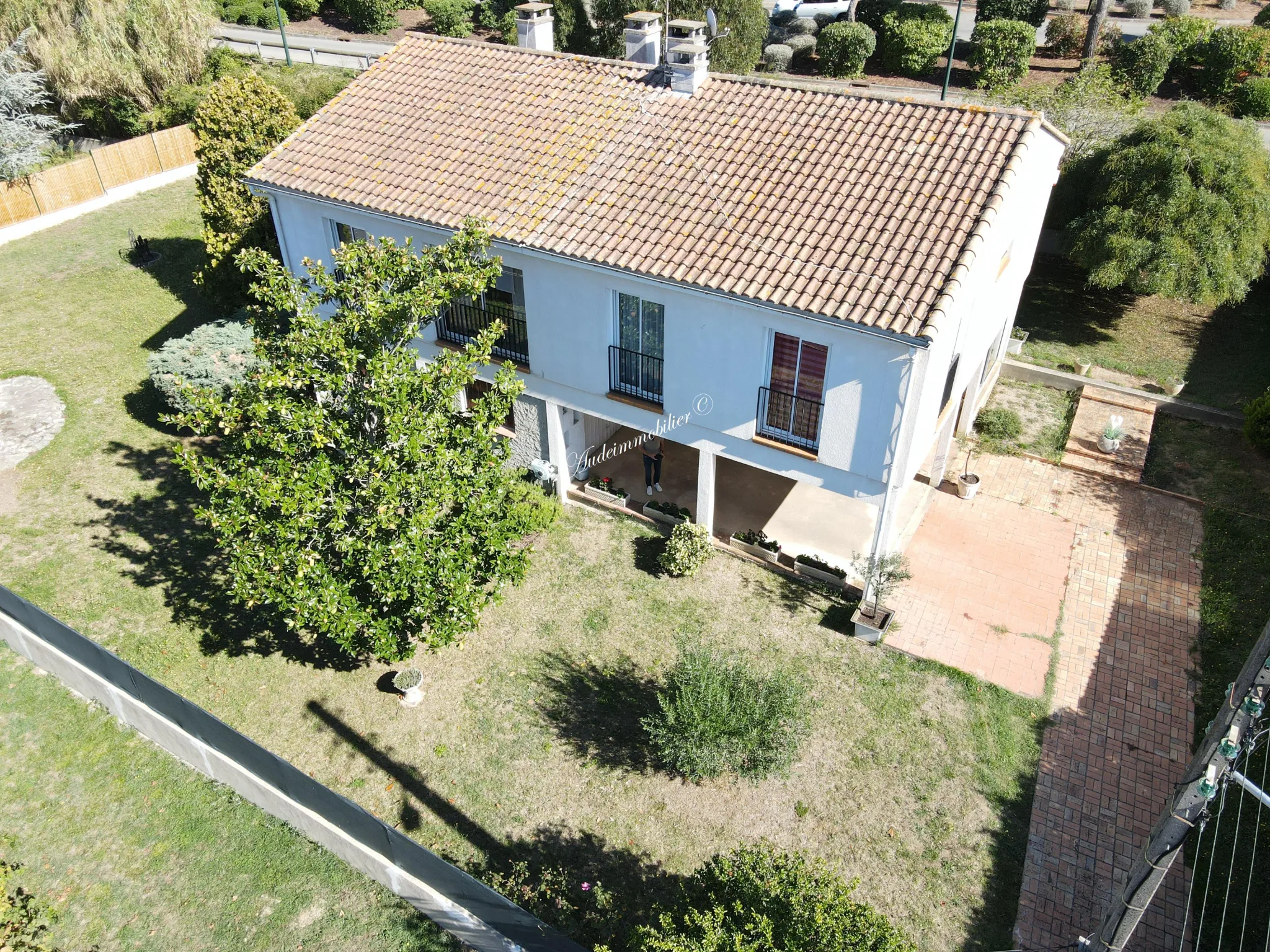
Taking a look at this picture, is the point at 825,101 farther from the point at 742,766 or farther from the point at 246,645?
A: the point at 246,645

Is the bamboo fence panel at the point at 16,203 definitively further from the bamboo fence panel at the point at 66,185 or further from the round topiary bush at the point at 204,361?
the round topiary bush at the point at 204,361

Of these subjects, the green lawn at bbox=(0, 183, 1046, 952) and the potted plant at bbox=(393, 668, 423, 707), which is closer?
the green lawn at bbox=(0, 183, 1046, 952)

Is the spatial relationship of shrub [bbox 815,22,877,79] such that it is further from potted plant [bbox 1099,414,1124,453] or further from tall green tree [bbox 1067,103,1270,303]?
potted plant [bbox 1099,414,1124,453]

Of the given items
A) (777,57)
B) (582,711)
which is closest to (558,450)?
(582,711)

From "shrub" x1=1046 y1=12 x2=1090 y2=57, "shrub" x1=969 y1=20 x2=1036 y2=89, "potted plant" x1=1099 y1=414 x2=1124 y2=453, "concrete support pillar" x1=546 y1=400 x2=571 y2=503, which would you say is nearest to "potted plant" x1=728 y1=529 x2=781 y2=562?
"concrete support pillar" x1=546 y1=400 x2=571 y2=503

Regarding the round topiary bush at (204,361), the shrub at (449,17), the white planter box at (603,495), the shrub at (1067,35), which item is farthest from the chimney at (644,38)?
the shrub at (449,17)

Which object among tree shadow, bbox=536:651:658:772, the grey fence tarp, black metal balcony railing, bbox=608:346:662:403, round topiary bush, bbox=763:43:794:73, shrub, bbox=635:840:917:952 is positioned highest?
black metal balcony railing, bbox=608:346:662:403
